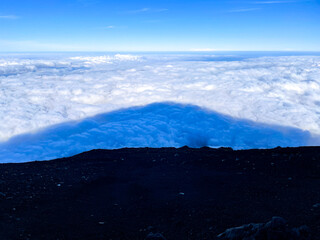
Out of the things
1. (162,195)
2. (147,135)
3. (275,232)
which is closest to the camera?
(275,232)

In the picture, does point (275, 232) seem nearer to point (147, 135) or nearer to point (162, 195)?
point (162, 195)

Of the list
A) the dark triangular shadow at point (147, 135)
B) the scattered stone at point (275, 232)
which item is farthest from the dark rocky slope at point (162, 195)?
the dark triangular shadow at point (147, 135)

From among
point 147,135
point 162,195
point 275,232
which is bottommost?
point 147,135

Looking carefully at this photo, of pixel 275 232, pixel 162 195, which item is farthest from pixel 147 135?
pixel 275 232

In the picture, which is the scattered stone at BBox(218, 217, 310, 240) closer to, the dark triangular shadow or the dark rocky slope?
the dark rocky slope

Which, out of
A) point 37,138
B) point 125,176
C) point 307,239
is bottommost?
point 37,138

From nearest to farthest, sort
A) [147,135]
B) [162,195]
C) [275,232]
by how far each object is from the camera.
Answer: [275,232] < [162,195] < [147,135]

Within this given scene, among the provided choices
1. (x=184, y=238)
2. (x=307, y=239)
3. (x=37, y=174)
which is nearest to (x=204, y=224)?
(x=184, y=238)

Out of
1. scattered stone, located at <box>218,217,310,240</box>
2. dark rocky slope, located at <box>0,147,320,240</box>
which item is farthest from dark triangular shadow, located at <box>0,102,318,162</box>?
scattered stone, located at <box>218,217,310,240</box>

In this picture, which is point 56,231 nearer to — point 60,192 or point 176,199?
point 60,192
